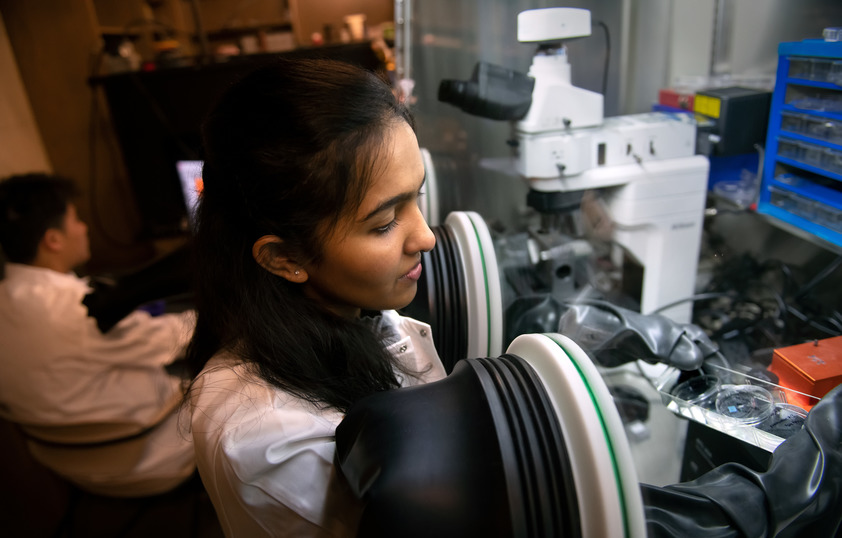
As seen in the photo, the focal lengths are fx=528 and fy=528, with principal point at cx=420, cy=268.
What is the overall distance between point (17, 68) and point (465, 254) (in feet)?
8.63

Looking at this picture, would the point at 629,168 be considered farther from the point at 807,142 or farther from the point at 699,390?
the point at 699,390

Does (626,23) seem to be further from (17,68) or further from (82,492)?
(17,68)

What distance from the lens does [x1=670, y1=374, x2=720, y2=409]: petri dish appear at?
2.00ft

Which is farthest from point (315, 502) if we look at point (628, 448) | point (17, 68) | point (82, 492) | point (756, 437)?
point (17, 68)

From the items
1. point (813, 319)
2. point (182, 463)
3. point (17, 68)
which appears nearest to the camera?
point (813, 319)

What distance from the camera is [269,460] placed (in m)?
0.52

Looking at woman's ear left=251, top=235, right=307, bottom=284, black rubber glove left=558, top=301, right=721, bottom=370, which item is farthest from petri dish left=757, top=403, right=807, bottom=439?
woman's ear left=251, top=235, right=307, bottom=284

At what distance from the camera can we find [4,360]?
4.15 feet

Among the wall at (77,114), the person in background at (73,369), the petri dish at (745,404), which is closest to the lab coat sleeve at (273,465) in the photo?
the petri dish at (745,404)

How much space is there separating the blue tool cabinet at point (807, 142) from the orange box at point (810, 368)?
142 millimetres

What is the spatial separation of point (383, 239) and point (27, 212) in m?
1.41

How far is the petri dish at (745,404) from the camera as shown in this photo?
56cm

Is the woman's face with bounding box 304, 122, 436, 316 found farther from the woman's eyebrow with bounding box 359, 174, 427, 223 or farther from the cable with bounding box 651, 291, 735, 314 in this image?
the cable with bounding box 651, 291, 735, 314

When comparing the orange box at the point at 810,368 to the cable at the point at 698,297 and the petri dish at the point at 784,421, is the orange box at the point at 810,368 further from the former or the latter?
the cable at the point at 698,297
